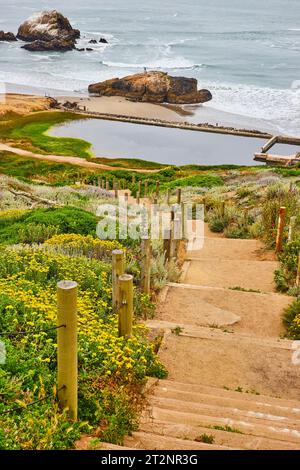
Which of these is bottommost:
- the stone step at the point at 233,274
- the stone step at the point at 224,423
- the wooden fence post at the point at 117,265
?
the stone step at the point at 233,274

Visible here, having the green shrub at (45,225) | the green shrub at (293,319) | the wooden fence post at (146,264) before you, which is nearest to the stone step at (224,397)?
the green shrub at (293,319)

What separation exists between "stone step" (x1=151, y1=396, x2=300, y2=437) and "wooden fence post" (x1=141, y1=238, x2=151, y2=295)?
326cm

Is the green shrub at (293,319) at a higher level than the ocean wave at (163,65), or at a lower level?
lower

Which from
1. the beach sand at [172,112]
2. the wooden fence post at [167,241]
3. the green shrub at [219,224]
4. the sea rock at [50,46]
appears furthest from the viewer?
the sea rock at [50,46]

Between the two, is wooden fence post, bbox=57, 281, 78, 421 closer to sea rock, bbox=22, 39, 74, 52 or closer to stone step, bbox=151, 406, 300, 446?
stone step, bbox=151, 406, 300, 446

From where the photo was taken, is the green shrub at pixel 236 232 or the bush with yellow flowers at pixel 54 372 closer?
the bush with yellow flowers at pixel 54 372

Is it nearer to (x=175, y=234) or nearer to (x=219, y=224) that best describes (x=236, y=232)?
(x=219, y=224)

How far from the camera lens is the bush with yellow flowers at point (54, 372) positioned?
394 centimetres

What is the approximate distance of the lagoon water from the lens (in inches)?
1646

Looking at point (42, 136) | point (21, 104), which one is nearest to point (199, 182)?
point (42, 136)

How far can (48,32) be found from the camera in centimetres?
8894

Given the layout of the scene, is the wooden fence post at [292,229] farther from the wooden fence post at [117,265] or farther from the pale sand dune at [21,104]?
the pale sand dune at [21,104]

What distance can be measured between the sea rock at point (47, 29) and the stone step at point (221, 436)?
90421 mm

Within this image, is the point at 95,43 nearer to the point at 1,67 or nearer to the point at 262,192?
the point at 1,67
